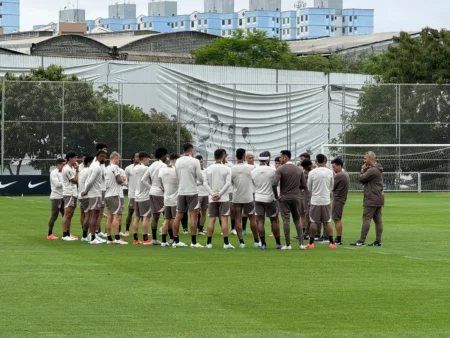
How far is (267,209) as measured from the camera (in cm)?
2125

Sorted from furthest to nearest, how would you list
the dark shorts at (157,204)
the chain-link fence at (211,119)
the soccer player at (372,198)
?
1. the chain-link fence at (211,119)
2. the dark shorts at (157,204)
3. the soccer player at (372,198)

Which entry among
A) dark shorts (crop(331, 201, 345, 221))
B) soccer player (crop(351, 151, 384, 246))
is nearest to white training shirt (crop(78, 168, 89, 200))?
dark shorts (crop(331, 201, 345, 221))

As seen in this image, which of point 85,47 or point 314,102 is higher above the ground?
point 85,47

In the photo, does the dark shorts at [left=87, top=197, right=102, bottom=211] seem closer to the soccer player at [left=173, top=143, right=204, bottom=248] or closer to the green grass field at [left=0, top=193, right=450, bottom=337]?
the green grass field at [left=0, top=193, right=450, bottom=337]

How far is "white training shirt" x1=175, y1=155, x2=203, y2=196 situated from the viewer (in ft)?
70.1

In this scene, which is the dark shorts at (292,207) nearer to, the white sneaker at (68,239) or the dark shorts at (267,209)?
the dark shorts at (267,209)

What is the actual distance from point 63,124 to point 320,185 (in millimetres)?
33439

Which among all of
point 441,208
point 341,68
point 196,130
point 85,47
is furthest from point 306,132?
point 341,68

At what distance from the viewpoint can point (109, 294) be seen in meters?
13.8

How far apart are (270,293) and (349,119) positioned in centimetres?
4417

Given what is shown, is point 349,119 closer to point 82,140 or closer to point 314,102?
point 314,102

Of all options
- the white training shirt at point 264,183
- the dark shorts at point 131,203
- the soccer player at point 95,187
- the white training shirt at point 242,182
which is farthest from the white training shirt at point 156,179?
the white training shirt at point 264,183

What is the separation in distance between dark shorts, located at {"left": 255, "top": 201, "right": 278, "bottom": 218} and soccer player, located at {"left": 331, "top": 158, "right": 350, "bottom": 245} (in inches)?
77.8

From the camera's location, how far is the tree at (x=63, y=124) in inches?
2092
